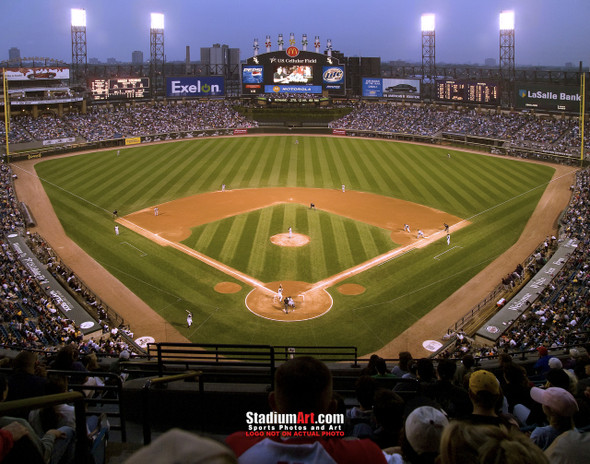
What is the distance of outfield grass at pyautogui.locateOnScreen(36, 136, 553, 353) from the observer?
24.5 meters

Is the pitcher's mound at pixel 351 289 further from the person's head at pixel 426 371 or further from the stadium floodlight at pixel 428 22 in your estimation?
the stadium floodlight at pixel 428 22

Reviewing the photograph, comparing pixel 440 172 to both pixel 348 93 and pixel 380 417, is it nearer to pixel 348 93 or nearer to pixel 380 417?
pixel 348 93

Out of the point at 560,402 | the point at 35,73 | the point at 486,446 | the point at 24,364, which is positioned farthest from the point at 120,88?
the point at 486,446

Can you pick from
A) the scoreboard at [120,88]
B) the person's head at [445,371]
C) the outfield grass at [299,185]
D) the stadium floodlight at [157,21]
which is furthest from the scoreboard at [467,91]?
the person's head at [445,371]

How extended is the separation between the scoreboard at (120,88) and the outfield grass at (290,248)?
158 ft

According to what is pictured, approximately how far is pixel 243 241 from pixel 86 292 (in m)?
10.7

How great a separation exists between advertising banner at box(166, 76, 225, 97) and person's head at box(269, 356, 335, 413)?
83440 mm

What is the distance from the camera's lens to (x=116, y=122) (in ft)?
235

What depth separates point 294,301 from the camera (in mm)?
26109

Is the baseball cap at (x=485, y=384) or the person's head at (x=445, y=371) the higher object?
the baseball cap at (x=485, y=384)

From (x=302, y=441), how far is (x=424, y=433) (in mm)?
1643

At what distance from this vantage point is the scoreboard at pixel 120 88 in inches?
2977

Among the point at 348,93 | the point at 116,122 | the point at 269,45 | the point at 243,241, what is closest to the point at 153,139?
the point at 116,122

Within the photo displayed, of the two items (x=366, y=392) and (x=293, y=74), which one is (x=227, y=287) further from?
(x=293, y=74)
